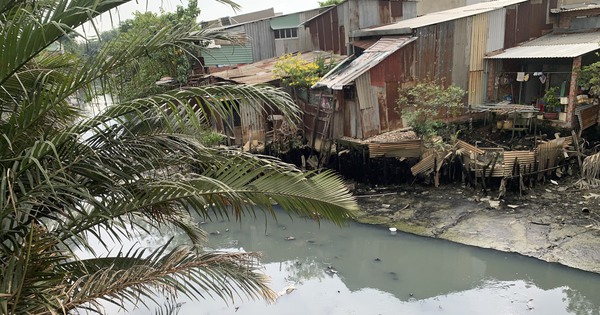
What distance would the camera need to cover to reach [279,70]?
13.9 metres

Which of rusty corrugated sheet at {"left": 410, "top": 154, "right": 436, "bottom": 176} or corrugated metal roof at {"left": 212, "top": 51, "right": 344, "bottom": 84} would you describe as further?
corrugated metal roof at {"left": 212, "top": 51, "right": 344, "bottom": 84}

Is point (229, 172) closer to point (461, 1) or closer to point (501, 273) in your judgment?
point (501, 273)

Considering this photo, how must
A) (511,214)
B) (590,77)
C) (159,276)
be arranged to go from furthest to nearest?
(590,77) → (511,214) → (159,276)

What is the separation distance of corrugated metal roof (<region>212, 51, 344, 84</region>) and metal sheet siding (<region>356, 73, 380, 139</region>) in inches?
104

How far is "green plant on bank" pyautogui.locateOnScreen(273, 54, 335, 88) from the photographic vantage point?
43.2ft

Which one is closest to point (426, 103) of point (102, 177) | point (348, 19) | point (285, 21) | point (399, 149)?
point (399, 149)

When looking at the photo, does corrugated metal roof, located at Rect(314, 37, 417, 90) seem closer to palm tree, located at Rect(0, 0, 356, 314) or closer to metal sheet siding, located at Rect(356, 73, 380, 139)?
metal sheet siding, located at Rect(356, 73, 380, 139)

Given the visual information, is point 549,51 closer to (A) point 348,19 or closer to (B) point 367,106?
(B) point 367,106

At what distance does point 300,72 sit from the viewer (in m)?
13.2

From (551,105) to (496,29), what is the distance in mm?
2791

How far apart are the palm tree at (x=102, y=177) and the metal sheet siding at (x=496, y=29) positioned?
11.7m

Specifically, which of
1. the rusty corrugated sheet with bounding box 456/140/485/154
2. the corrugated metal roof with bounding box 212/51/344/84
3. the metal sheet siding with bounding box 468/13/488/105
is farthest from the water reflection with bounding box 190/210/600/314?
the metal sheet siding with bounding box 468/13/488/105

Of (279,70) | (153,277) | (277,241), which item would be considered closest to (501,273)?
(277,241)

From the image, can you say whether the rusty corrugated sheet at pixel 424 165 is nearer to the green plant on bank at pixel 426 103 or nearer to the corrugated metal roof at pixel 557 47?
the green plant on bank at pixel 426 103
